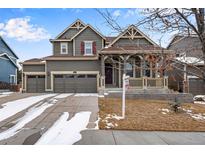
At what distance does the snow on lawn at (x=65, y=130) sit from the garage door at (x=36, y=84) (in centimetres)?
1444

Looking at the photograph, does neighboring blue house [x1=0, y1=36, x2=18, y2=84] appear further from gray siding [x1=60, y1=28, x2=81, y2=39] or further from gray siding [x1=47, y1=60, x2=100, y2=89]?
gray siding [x1=60, y1=28, x2=81, y2=39]

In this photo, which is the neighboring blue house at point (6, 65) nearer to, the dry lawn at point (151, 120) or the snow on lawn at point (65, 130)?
the dry lawn at point (151, 120)

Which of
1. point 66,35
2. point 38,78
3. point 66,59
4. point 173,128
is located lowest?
point 173,128

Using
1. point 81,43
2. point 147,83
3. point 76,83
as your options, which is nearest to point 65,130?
point 147,83

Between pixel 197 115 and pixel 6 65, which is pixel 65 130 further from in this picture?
pixel 6 65

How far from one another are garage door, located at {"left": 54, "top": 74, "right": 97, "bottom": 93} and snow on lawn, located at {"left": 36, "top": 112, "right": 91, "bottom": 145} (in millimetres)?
12979

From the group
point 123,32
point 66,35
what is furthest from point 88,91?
point 123,32

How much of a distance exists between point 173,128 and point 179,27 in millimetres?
5501

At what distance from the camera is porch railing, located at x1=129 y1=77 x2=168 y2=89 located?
20.0 meters

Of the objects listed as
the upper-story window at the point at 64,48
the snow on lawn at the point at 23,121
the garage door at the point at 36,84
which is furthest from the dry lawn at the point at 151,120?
the upper-story window at the point at 64,48

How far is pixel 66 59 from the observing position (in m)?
24.1

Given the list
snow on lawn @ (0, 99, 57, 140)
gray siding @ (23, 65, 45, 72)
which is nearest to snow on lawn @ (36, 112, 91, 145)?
snow on lawn @ (0, 99, 57, 140)

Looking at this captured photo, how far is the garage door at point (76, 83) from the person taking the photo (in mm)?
24078
